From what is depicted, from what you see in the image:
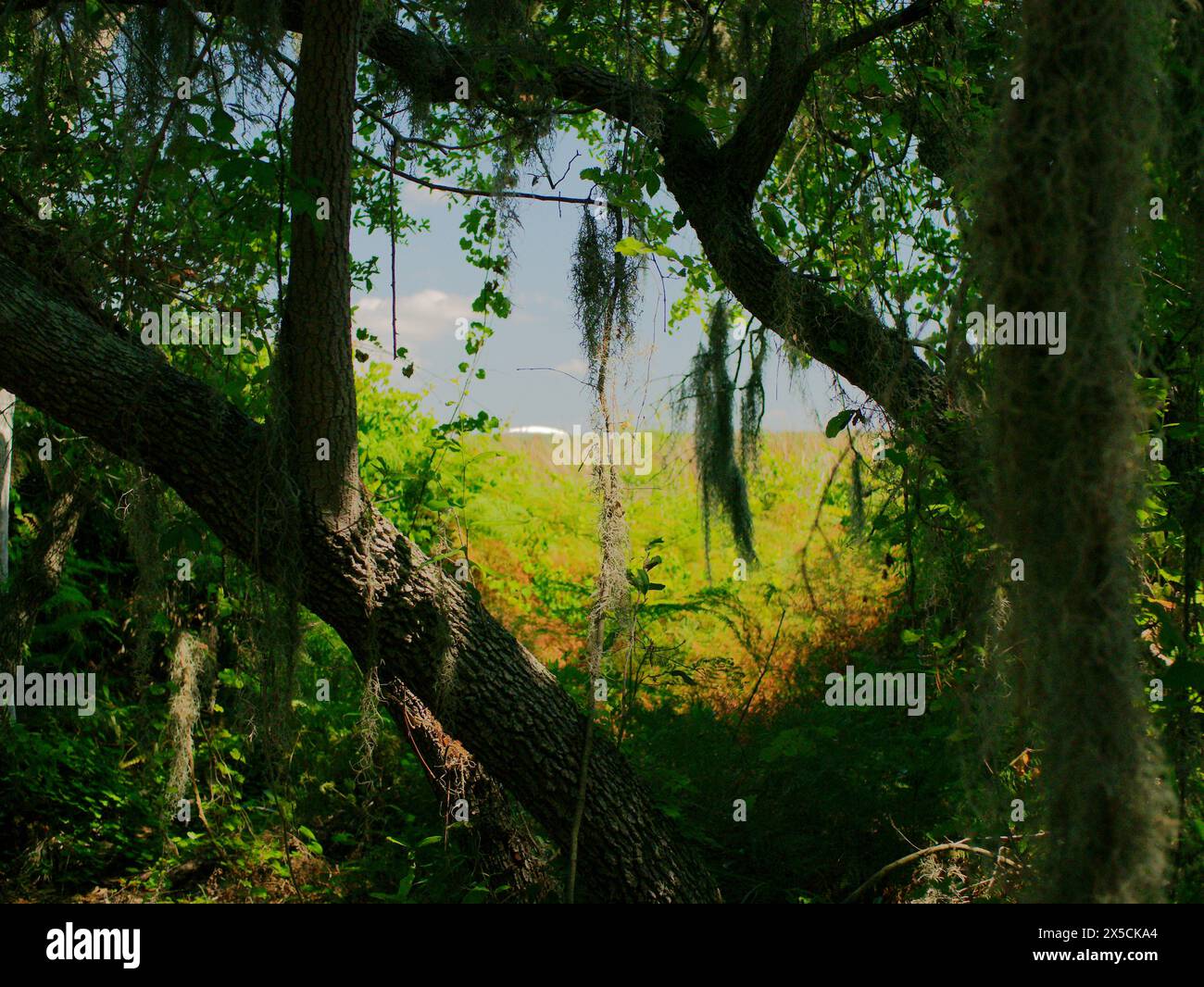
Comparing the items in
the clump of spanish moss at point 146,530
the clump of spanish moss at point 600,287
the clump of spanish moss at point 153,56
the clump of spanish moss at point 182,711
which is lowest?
the clump of spanish moss at point 182,711

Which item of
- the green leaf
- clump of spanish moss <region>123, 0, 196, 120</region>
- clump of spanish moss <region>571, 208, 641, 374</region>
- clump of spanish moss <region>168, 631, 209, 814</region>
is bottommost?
clump of spanish moss <region>168, 631, 209, 814</region>

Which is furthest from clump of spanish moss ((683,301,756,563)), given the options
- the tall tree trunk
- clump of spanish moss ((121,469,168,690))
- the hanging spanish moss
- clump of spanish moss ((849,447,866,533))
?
the tall tree trunk

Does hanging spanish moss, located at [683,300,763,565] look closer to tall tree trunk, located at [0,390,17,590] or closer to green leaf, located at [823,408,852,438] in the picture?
green leaf, located at [823,408,852,438]

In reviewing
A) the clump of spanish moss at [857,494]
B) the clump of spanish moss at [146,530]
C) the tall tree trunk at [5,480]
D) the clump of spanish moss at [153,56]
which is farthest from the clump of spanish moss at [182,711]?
the clump of spanish moss at [857,494]

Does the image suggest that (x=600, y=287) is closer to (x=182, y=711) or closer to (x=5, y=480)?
(x=182, y=711)

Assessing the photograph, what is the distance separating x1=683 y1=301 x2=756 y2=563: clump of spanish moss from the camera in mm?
4297

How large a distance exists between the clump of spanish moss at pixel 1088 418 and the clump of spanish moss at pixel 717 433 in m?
2.40

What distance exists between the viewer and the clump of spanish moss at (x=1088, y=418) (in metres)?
1.81

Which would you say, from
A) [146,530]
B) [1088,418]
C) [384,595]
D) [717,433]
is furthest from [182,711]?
[1088,418]

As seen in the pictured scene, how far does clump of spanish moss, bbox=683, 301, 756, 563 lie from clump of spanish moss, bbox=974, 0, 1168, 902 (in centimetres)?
240

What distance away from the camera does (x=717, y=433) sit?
Answer: 4305 mm

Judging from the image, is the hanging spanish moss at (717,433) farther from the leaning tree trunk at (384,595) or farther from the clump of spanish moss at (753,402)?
the leaning tree trunk at (384,595)

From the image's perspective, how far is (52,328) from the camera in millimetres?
3328

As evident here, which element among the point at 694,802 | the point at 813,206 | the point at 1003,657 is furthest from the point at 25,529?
the point at 1003,657
